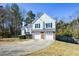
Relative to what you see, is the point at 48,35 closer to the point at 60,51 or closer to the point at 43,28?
the point at 43,28

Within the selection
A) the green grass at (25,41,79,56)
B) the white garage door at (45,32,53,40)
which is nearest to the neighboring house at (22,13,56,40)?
the white garage door at (45,32,53,40)

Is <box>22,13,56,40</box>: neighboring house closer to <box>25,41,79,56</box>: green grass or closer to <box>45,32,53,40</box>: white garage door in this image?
<box>45,32,53,40</box>: white garage door

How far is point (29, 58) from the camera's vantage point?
58.7 feet

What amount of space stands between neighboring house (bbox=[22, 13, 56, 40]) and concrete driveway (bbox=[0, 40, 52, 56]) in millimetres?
83

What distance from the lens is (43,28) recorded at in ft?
59.1

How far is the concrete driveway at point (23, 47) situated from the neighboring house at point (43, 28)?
0.08 meters

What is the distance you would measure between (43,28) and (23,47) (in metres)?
0.38

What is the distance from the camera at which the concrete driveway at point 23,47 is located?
58.8 feet

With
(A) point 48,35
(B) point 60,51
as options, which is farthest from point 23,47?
(B) point 60,51

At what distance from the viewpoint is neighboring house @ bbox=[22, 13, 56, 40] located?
1797 centimetres

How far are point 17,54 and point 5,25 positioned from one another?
0.43m

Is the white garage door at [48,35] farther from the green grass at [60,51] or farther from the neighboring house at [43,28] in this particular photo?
the green grass at [60,51]

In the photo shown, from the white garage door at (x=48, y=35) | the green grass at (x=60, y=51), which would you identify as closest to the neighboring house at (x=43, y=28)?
the white garage door at (x=48, y=35)

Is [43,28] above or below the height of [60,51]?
above
